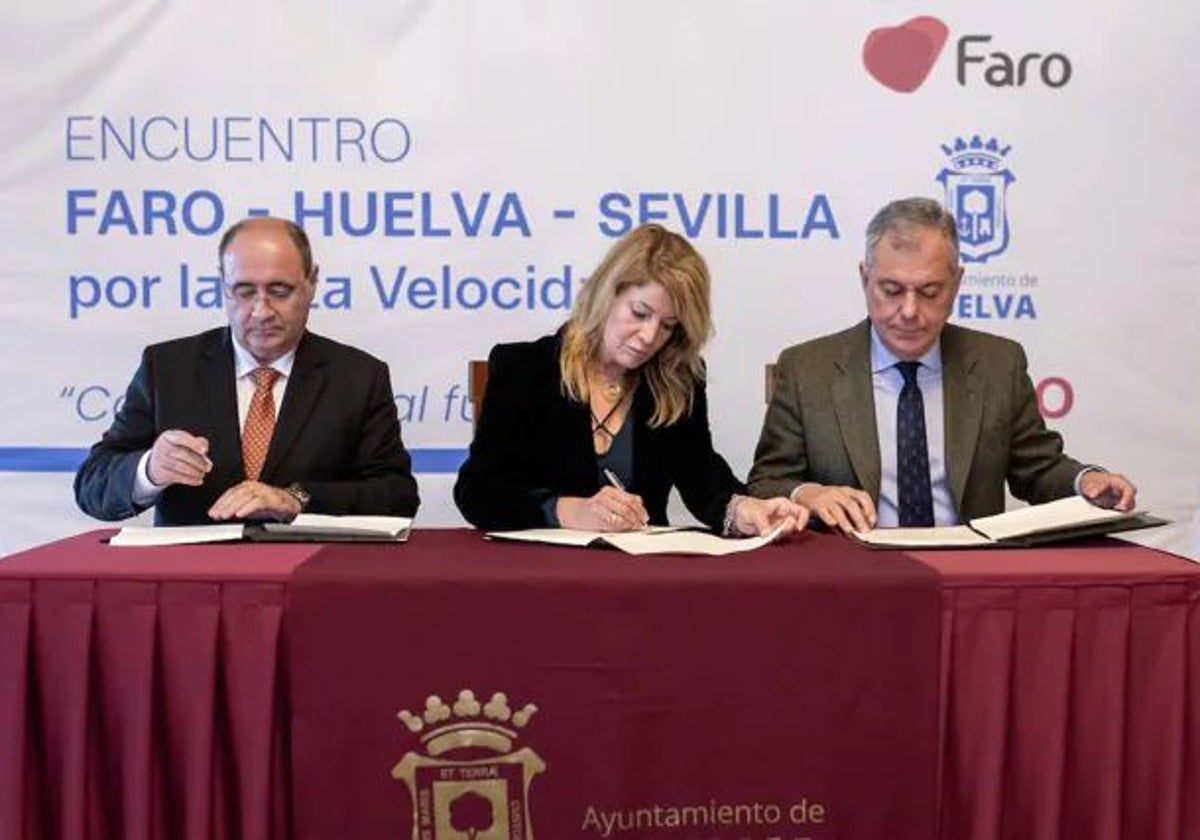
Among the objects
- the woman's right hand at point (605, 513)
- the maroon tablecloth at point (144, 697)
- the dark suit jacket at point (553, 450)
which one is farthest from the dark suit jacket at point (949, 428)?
the maroon tablecloth at point (144, 697)

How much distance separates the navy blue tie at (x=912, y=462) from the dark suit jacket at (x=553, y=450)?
0.32m

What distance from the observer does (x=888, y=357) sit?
2449 mm

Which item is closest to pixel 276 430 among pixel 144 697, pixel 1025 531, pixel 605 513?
pixel 605 513

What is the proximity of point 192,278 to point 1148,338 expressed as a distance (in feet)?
8.72

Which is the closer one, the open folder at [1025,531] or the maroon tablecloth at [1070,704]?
the maroon tablecloth at [1070,704]

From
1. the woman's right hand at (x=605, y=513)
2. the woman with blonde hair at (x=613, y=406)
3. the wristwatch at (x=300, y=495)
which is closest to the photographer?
the woman's right hand at (x=605, y=513)

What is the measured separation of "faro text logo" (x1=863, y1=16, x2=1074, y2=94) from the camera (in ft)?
11.1

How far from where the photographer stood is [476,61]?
3.34 m

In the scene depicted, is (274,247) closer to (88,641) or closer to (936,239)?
(88,641)

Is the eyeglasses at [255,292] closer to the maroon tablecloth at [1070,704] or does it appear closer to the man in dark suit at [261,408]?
the man in dark suit at [261,408]

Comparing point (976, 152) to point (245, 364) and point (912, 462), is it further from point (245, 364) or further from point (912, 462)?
point (245, 364)

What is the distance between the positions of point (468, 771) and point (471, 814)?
6 centimetres

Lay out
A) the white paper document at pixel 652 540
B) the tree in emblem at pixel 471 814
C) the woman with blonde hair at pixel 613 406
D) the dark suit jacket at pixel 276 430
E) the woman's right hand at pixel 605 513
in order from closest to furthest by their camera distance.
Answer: the tree in emblem at pixel 471 814
the white paper document at pixel 652 540
the woman's right hand at pixel 605 513
the woman with blonde hair at pixel 613 406
the dark suit jacket at pixel 276 430

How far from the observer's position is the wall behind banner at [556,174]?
131 inches
